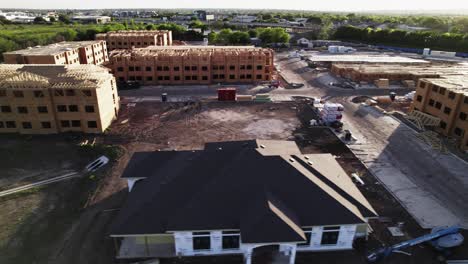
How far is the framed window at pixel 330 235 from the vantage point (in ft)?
83.5

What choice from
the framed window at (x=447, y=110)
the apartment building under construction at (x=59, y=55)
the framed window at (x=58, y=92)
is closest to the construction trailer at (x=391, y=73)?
the framed window at (x=447, y=110)

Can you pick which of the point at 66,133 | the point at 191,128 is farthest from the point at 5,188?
the point at 191,128

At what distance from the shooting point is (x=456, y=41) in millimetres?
129500

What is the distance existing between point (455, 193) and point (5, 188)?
173 ft

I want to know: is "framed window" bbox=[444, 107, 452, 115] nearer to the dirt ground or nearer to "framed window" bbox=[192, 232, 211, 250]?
the dirt ground

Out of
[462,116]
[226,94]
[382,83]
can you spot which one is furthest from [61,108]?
[382,83]

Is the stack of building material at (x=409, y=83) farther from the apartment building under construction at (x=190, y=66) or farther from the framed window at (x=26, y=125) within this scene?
the framed window at (x=26, y=125)

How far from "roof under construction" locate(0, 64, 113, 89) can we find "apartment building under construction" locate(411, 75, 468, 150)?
5661 cm

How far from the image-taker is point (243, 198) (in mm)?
25938

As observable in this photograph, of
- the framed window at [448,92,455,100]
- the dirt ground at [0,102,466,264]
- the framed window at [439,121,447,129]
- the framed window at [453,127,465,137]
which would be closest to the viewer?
the dirt ground at [0,102,466,264]

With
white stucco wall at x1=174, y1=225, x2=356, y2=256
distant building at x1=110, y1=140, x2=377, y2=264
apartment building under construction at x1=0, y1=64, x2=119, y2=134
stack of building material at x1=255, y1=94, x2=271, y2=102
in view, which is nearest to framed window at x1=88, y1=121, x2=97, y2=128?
apartment building under construction at x1=0, y1=64, x2=119, y2=134

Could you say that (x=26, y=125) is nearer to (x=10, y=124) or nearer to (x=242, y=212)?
(x=10, y=124)

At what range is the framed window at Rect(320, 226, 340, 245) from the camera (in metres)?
25.5

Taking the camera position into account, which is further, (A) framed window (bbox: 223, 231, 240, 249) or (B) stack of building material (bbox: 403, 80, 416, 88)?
(B) stack of building material (bbox: 403, 80, 416, 88)
